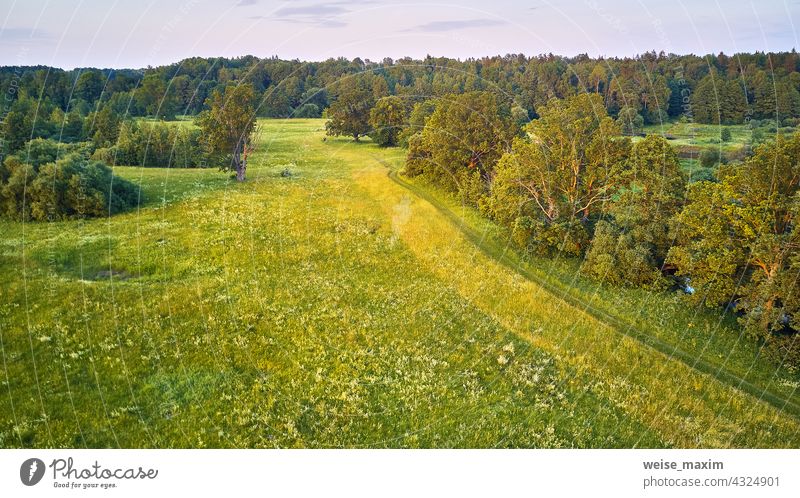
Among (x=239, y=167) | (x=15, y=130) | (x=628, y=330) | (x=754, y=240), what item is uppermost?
(x=15, y=130)

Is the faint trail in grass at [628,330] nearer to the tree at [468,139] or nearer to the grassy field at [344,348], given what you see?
the grassy field at [344,348]

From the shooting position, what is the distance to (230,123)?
159 ft

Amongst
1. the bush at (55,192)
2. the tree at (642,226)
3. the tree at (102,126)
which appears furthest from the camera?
the tree at (102,126)

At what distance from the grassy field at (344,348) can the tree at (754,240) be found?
6.21 ft

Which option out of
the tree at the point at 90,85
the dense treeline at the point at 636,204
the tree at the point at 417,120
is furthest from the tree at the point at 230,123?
the tree at the point at 90,85

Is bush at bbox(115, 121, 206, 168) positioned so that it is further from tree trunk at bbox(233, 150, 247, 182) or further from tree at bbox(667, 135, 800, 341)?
tree at bbox(667, 135, 800, 341)

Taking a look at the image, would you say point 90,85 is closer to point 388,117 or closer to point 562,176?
point 388,117

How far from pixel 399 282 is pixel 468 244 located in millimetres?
8419

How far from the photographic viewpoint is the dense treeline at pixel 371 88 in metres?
52.2

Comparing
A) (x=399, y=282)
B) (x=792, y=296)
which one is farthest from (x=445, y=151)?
(x=792, y=296)

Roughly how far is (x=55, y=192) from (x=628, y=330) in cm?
3730

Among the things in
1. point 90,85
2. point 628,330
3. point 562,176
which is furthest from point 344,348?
point 90,85

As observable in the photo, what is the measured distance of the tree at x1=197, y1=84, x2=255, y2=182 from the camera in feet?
159
